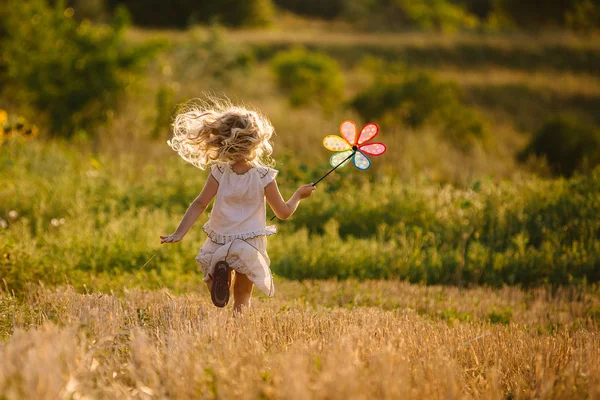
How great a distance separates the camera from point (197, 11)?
138ft

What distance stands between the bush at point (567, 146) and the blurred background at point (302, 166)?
0.03 m

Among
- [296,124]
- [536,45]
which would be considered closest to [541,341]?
[296,124]

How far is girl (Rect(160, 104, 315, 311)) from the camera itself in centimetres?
456

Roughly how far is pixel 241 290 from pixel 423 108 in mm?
10342

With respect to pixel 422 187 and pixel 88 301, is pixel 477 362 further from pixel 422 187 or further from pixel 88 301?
pixel 422 187

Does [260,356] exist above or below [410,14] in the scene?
below

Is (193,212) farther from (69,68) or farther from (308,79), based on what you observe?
(308,79)

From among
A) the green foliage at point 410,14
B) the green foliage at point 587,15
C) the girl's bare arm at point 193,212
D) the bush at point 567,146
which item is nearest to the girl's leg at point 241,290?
the girl's bare arm at point 193,212

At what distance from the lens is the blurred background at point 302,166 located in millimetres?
7016

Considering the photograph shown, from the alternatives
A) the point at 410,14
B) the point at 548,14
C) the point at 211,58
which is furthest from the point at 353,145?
the point at 410,14

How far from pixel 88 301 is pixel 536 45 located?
31288 millimetres

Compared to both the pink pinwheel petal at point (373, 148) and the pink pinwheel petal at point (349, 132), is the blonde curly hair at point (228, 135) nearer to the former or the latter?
the pink pinwheel petal at point (349, 132)

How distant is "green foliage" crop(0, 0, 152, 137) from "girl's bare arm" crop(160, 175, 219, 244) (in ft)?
28.5

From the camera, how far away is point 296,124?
1463 cm
